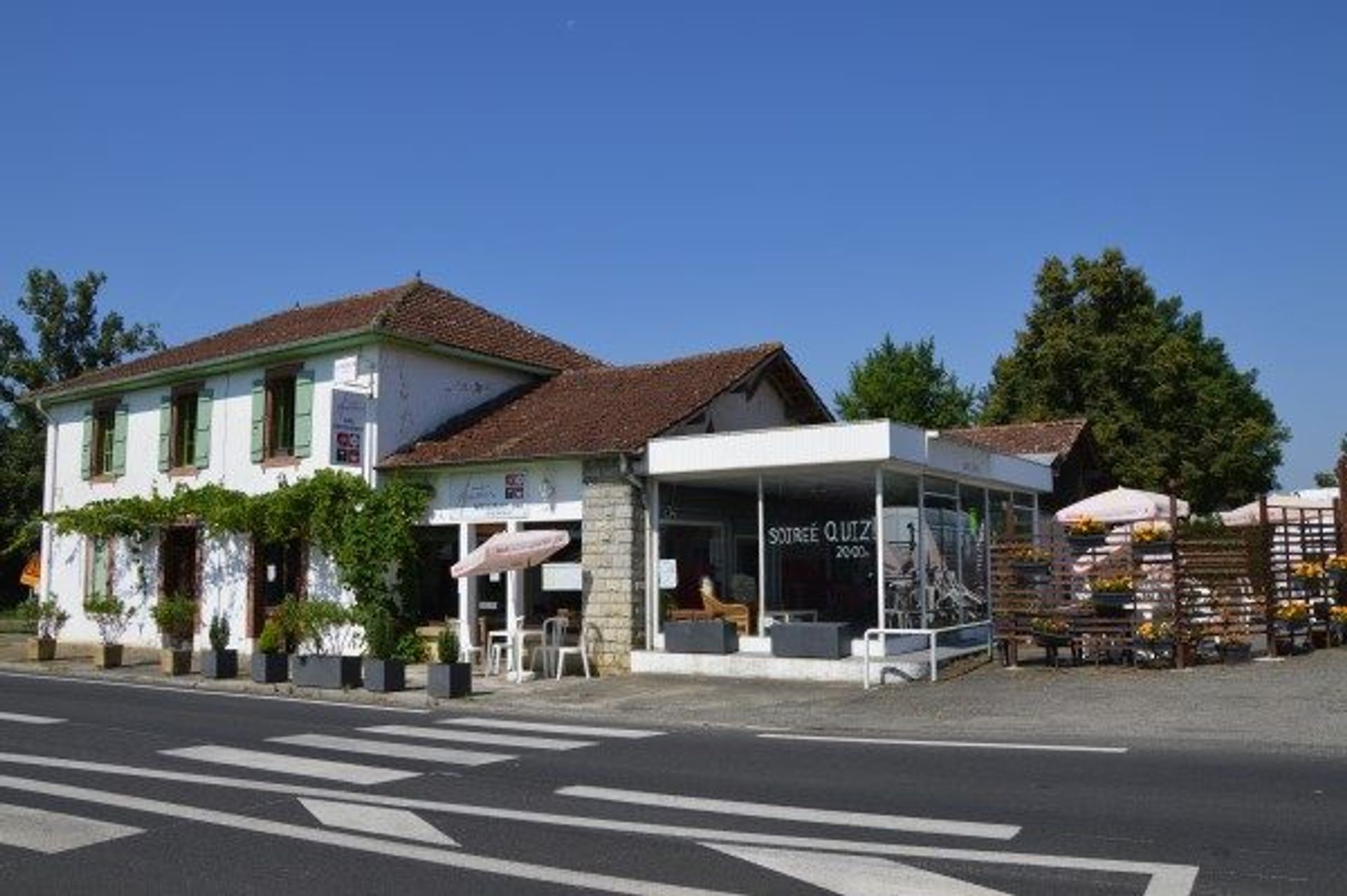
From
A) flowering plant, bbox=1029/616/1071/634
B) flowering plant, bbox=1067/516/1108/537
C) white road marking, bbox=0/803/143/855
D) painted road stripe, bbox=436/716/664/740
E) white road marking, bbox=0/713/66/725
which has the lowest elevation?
painted road stripe, bbox=436/716/664/740

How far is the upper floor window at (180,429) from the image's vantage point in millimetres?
24703

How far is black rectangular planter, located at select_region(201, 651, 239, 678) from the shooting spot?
61.6 feet

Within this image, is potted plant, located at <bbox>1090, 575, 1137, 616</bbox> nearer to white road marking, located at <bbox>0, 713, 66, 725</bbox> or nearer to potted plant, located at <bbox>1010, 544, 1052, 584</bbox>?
potted plant, located at <bbox>1010, 544, 1052, 584</bbox>

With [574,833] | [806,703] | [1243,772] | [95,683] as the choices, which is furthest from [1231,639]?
[95,683]

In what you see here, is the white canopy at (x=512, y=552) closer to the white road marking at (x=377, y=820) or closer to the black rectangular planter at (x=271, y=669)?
the black rectangular planter at (x=271, y=669)

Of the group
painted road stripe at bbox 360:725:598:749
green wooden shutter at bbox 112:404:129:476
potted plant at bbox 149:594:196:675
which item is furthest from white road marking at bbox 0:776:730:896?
green wooden shutter at bbox 112:404:129:476

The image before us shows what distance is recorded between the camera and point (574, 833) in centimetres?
707

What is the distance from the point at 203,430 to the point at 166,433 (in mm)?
1529

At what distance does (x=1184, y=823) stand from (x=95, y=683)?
16.5m

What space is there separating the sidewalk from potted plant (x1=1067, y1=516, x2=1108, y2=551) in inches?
65.1

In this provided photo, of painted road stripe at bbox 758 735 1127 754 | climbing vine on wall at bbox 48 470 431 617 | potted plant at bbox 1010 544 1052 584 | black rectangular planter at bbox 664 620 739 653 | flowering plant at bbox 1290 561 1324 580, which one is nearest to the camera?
painted road stripe at bbox 758 735 1127 754

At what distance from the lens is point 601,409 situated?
835 inches

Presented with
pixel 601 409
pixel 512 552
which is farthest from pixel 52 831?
pixel 601 409

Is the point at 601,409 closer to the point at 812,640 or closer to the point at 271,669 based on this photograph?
the point at 812,640
